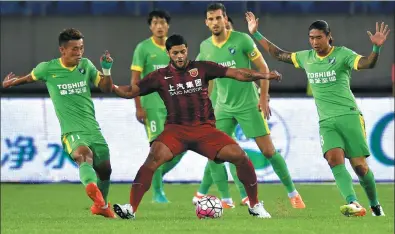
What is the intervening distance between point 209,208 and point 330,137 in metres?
1.34

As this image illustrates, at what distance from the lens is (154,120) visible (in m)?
14.3

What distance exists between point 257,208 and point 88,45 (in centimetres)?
845

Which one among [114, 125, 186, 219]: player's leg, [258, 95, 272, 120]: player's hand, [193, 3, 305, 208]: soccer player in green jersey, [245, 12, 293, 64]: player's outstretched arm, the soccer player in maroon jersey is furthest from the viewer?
[193, 3, 305, 208]: soccer player in green jersey

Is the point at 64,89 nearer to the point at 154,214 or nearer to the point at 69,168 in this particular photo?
the point at 154,214

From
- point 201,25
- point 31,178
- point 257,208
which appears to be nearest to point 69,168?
point 31,178

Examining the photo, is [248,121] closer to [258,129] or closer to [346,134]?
[258,129]

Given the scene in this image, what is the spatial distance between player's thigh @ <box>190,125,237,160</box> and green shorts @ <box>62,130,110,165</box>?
3.35 feet

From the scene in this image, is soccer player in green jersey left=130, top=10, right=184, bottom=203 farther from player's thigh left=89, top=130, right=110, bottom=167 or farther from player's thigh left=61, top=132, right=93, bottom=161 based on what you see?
player's thigh left=61, top=132, right=93, bottom=161

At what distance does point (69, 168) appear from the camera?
18.3 meters

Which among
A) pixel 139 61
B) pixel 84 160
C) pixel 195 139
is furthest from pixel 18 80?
pixel 139 61

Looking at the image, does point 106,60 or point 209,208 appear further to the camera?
point 209,208

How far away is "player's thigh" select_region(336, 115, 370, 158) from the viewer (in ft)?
37.9

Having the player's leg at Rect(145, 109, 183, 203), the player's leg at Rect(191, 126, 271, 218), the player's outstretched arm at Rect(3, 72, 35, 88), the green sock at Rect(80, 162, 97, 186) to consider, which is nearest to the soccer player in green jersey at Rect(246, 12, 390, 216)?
the player's leg at Rect(191, 126, 271, 218)

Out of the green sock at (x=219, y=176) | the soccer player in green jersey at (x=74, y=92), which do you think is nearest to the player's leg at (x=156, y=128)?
the green sock at (x=219, y=176)
